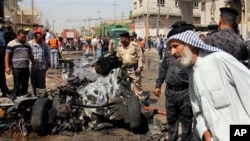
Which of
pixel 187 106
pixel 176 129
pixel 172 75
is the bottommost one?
pixel 176 129

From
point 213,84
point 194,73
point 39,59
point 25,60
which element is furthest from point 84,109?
point 213,84

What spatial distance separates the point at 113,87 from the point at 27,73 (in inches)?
122

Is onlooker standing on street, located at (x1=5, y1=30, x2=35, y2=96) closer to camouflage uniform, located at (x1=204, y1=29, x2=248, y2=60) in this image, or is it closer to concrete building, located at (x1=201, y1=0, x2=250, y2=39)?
camouflage uniform, located at (x1=204, y1=29, x2=248, y2=60)

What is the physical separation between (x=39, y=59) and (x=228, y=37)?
20.0ft

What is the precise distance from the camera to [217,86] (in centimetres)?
271

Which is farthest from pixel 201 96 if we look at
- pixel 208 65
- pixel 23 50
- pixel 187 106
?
pixel 23 50

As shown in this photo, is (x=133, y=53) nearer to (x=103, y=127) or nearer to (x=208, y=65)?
(x=103, y=127)

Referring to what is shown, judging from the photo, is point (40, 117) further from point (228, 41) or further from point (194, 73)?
point (194, 73)

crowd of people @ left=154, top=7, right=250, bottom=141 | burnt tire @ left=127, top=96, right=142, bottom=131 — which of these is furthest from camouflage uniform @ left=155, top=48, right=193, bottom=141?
crowd of people @ left=154, top=7, right=250, bottom=141

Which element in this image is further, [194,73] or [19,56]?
[19,56]

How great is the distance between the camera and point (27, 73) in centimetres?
989

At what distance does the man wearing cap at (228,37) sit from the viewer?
A: 15.0 feet

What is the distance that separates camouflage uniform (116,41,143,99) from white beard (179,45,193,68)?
622 centimetres

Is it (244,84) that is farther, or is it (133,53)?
(133,53)
